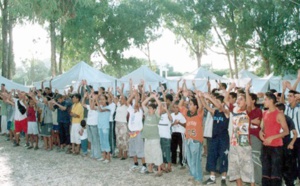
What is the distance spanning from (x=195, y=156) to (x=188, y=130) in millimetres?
531

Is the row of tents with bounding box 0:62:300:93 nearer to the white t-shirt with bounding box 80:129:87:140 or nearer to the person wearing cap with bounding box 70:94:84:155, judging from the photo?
the person wearing cap with bounding box 70:94:84:155

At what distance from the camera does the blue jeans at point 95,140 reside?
9219mm

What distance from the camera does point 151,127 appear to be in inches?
295

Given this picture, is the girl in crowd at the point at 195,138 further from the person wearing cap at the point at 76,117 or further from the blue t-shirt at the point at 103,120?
the person wearing cap at the point at 76,117

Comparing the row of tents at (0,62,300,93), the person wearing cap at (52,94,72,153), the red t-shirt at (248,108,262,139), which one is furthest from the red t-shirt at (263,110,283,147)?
the row of tents at (0,62,300,93)

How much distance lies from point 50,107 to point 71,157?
1751mm

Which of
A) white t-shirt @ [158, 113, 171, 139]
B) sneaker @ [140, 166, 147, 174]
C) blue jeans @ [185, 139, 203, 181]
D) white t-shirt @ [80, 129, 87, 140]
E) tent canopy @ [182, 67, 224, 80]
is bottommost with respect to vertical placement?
sneaker @ [140, 166, 147, 174]

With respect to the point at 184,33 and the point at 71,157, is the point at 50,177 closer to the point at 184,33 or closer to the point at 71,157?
the point at 71,157

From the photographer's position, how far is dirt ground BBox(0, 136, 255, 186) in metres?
7.14

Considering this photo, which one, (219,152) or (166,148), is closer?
(219,152)

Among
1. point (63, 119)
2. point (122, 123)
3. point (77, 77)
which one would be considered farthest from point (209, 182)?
point (77, 77)

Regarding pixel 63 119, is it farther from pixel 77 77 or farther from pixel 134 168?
pixel 77 77

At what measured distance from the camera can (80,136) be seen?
31.8 feet

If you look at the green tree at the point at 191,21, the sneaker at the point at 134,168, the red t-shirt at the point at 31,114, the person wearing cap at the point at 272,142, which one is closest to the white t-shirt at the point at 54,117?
the red t-shirt at the point at 31,114
